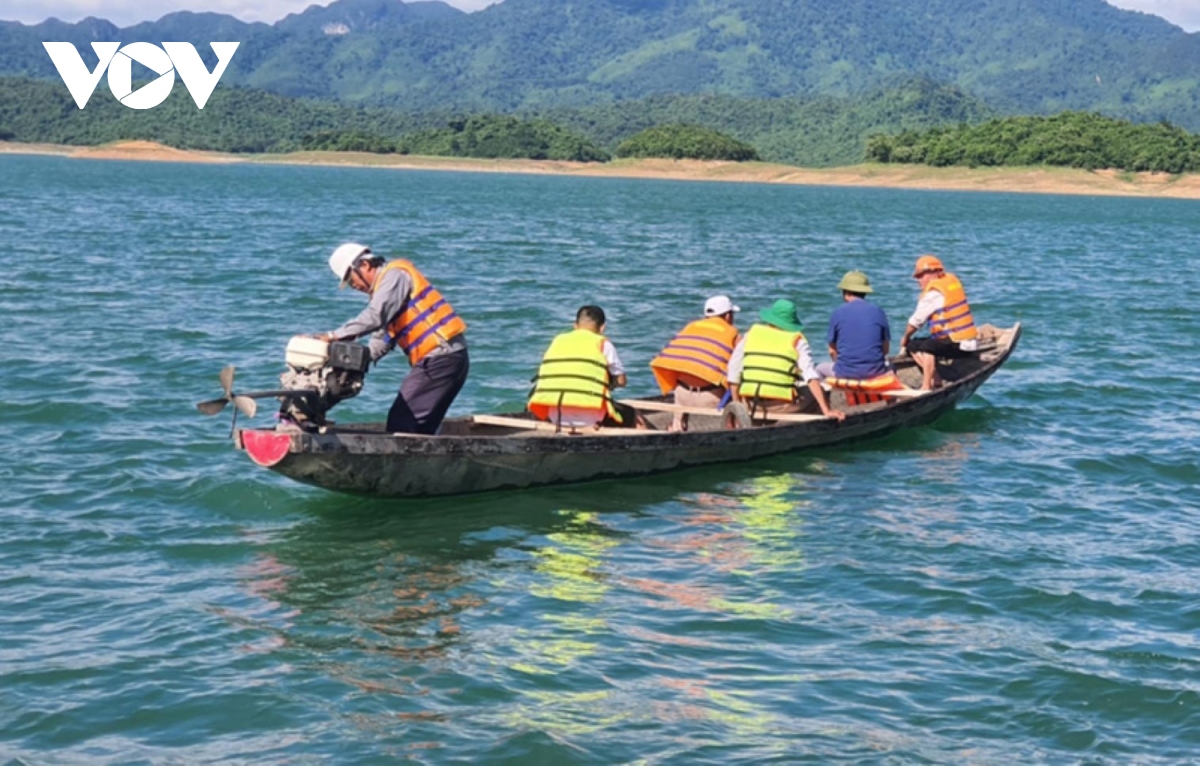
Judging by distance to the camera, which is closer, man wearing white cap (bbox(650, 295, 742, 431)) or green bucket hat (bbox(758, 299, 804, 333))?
green bucket hat (bbox(758, 299, 804, 333))

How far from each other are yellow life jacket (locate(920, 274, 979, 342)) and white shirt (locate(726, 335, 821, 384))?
4221 millimetres

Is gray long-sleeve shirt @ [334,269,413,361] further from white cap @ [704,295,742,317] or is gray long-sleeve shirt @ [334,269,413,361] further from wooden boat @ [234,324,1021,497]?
white cap @ [704,295,742,317]

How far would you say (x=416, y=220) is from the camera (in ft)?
199

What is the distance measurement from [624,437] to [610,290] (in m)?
19.6

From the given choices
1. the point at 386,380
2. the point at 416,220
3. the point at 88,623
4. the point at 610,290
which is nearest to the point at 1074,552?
the point at 88,623

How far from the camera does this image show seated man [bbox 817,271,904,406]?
17281 mm

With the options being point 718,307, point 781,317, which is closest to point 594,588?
point 718,307

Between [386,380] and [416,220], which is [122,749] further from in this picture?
[416,220]

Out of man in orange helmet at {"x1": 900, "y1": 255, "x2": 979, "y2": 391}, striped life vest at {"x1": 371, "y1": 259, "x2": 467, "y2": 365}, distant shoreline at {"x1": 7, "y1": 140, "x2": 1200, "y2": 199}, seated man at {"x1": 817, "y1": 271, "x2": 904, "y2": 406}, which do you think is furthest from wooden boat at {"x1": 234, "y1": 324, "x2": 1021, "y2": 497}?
distant shoreline at {"x1": 7, "y1": 140, "x2": 1200, "y2": 199}

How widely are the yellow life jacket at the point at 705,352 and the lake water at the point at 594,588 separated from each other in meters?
1.16

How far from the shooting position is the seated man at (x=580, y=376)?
14.5 metres

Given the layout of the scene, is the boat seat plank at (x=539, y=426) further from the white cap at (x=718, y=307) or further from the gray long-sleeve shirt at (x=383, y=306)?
the gray long-sleeve shirt at (x=383, y=306)

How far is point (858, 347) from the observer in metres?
17.6

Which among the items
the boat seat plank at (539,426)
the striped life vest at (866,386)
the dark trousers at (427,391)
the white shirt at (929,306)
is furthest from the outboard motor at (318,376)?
the white shirt at (929,306)
